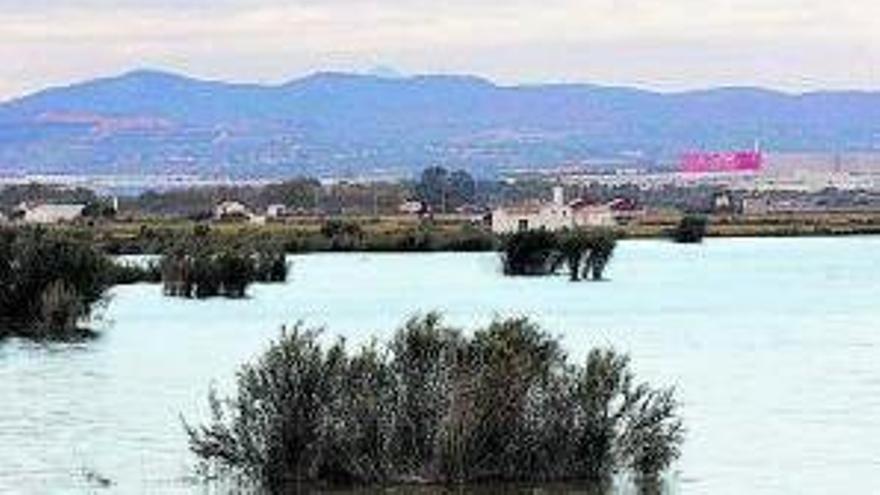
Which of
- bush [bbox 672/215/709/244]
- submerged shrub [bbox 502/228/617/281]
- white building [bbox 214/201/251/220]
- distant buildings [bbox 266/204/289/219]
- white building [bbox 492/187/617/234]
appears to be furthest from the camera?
distant buildings [bbox 266/204/289/219]

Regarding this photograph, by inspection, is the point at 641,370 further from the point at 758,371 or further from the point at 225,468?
the point at 225,468

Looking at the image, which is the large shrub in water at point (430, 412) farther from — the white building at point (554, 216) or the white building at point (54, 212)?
the white building at point (54, 212)

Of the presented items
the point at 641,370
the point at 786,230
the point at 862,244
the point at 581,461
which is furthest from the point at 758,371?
the point at 786,230

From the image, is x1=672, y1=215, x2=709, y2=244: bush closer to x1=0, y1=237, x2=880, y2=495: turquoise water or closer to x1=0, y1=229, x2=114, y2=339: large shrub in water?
x1=0, y1=237, x2=880, y2=495: turquoise water

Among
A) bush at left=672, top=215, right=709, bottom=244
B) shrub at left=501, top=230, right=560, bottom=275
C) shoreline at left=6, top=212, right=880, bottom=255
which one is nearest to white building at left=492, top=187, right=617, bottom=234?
shoreline at left=6, top=212, right=880, bottom=255

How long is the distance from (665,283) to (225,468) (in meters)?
58.6

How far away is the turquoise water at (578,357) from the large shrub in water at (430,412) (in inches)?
52.0

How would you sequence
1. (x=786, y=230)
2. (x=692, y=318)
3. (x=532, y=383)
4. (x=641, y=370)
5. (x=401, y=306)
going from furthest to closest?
1. (x=786, y=230)
2. (x=401, y=306)
3. (x=692, y=318)
4. (x=641, y=370)
5. (x=532, y=383)

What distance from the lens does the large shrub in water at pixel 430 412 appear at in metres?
24.5

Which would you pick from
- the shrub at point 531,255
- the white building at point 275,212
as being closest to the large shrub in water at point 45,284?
the shrub at point 531,255

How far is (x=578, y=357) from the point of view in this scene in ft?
139

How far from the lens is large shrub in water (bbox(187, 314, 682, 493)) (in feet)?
80.4

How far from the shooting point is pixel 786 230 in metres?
152

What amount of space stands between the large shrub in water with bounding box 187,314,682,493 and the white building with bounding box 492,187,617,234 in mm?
101673
